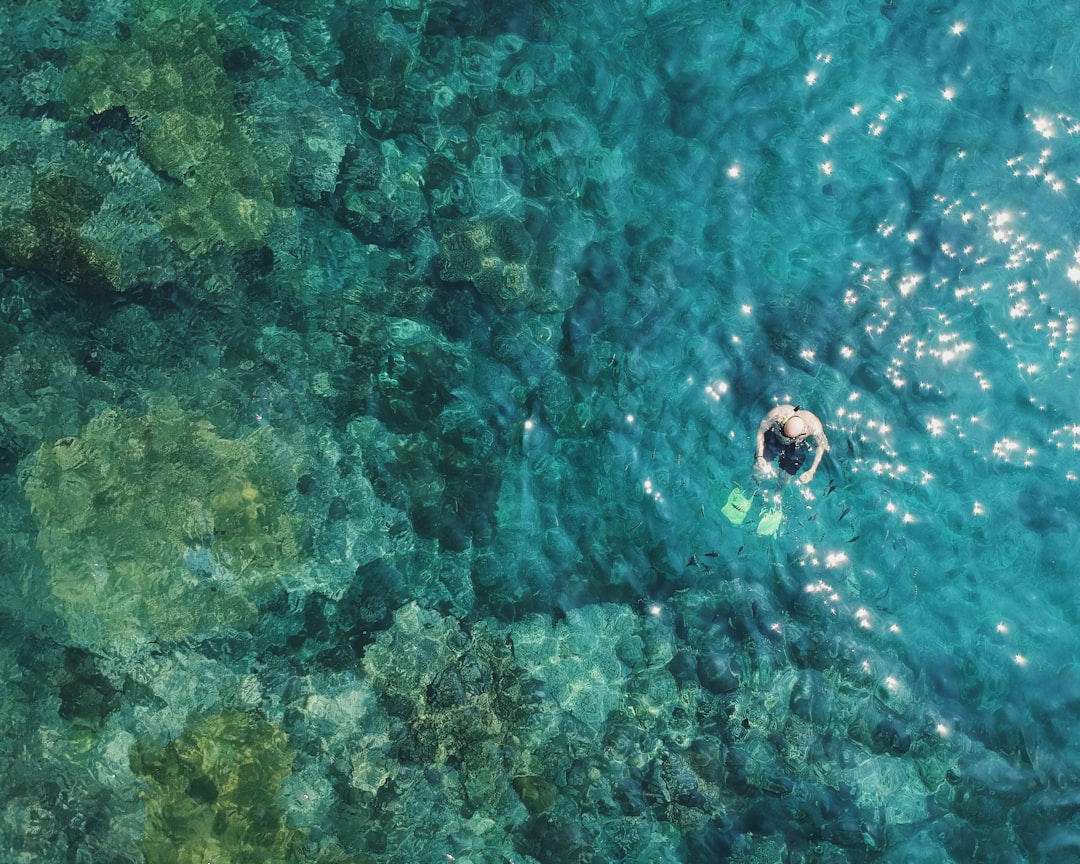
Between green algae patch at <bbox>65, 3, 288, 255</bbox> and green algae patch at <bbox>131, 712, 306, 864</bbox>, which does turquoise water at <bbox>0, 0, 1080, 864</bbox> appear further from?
green algae patch at <bbox>131, 712, 306, 864</bbox>

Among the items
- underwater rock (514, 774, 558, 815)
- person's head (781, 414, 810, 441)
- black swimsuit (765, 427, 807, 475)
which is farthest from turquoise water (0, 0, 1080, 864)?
person's head (781, 414, 810, 441)

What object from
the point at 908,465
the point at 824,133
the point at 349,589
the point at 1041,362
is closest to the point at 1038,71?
the point at 824,133

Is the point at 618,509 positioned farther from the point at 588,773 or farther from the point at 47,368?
the point at 47,368

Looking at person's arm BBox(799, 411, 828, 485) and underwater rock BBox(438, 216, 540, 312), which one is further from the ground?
underwater rock BBox(438, 216, 540, 312)

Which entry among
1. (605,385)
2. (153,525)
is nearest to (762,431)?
(605,385)

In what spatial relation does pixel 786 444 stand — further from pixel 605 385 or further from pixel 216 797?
pixel 216 797
